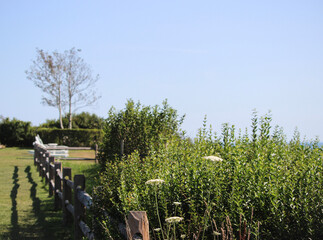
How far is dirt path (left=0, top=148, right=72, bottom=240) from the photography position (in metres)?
7.60

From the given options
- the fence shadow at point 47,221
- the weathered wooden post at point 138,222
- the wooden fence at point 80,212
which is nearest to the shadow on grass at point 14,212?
the fence shadow at point 47,221

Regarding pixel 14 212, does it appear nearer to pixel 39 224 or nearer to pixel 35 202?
pixel 35 202

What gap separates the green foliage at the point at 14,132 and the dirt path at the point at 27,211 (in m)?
16.1

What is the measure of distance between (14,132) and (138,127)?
24.9 metres

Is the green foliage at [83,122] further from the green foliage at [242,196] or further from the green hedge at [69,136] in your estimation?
the green foliage at [242,196]

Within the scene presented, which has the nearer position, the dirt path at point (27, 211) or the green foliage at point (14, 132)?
the dirt path at point (27, 211)

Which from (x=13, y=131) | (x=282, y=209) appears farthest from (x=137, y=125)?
(x=13, y=131)

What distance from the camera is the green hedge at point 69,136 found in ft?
97.7

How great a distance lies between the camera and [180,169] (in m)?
4.48

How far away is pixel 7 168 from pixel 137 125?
11.2 m

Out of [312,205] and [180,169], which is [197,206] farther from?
[312,205]

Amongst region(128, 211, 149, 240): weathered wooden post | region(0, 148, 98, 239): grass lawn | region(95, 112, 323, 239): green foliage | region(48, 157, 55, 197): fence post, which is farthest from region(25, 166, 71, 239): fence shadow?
region(128, 211, 149, 240): weathered wooden post

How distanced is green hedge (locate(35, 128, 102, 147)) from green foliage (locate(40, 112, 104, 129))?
4.43 m

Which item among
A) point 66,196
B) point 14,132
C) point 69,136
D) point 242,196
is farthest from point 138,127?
point 14,132
